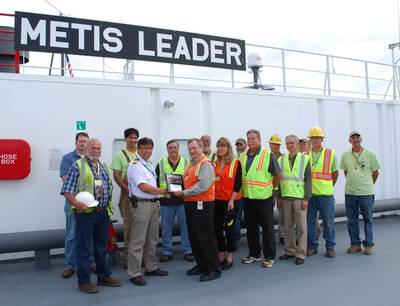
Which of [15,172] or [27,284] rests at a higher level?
[15,172]

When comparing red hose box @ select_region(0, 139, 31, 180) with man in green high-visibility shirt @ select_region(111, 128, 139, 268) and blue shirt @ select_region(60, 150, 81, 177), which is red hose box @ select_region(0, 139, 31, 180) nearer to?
blue shirt @ select_region(60, 150, 81, 177)

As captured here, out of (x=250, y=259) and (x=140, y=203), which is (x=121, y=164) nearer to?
(x=140, y=203)

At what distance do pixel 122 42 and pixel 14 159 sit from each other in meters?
2.77

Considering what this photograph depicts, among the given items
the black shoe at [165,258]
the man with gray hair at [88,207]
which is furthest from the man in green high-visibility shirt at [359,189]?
the man with gray hair at [88,207]

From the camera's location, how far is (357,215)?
6.42 meters

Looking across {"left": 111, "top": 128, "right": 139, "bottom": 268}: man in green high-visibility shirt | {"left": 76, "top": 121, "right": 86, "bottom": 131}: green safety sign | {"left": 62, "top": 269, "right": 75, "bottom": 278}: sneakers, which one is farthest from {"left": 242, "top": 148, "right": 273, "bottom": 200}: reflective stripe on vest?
{"left": 76, "top": 121, "right": 86, "bottom": 131}: green safety sign

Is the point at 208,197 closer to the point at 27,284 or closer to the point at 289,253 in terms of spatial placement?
the point at 289,253

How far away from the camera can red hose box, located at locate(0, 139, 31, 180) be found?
603 cm

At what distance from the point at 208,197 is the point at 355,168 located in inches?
108

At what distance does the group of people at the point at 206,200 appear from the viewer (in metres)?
4.73

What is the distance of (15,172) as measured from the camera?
6098 mm

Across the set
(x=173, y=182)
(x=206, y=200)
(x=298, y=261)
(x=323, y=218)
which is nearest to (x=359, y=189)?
(x=323, y=218)

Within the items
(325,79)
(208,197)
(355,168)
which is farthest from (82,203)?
(325,79)

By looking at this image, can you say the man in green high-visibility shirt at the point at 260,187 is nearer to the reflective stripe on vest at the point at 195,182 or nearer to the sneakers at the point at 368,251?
the reflective stripe on vest at the point at 195,182
